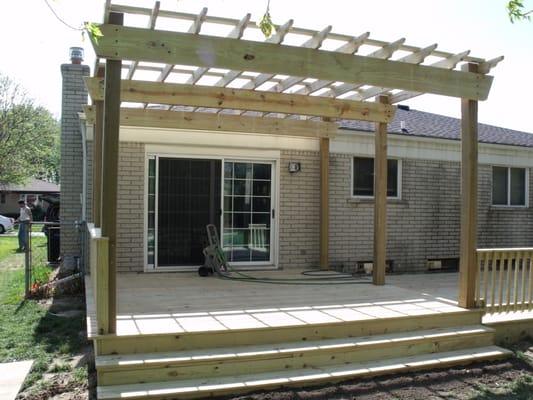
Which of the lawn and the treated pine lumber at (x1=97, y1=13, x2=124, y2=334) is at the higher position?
the treated pine lumber at (x1=97, y1=13, x2=124, y2=334)

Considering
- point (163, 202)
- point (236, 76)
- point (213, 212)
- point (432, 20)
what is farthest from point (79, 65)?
point (432, 20)

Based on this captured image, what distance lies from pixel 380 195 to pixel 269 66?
10.9 ft

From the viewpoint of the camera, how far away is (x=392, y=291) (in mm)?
7348

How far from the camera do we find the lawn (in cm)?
465

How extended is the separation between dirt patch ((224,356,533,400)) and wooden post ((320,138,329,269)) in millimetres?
4235

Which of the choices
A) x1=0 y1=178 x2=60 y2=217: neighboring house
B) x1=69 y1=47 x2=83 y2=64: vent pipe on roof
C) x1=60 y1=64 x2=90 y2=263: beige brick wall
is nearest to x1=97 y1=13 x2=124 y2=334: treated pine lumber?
x1=60 y1=64 x2=90 y2=263: beige brick wall

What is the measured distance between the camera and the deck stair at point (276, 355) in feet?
14.1

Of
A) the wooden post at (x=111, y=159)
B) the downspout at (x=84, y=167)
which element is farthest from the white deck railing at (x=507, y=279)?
the downspout at (x=84, y=167)

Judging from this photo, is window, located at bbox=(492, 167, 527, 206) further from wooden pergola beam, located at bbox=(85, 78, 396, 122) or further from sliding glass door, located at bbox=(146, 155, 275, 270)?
sliding glass door, located at bbox=(146, 155, 275, 270)

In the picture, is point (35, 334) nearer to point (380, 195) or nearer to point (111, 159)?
point (111, 159)

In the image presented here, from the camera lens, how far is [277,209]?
9.45m

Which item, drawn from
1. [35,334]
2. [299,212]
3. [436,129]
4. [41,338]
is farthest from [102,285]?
[436,129]

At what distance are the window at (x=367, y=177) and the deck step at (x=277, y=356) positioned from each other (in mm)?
4526

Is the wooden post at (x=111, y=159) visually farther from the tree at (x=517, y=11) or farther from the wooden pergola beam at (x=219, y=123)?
the tree at (x=517, y=11)
